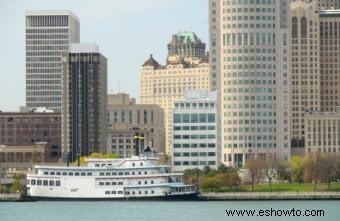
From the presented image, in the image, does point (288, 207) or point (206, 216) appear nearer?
point (206, 216)

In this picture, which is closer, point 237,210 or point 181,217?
point 181,217

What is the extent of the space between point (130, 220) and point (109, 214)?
1307 centimetres

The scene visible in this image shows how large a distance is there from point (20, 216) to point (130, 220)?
1716 centimetres

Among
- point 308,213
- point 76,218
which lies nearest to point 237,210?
point 308,213

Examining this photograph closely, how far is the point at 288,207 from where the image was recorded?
19912 centimetres

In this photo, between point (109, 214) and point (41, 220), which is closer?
point (41, 220)

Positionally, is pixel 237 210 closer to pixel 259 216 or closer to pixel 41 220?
pixel 259 216

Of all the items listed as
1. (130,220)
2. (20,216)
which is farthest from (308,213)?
(20,216)

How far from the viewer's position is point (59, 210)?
200m

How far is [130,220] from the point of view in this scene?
175500 mm

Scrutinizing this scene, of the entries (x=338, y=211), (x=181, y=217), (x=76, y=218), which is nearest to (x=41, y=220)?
(x=76, y=218)

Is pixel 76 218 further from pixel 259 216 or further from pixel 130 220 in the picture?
pixel 259 216

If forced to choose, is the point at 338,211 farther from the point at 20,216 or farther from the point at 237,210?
the point at 20,216

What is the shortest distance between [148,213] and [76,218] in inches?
535
